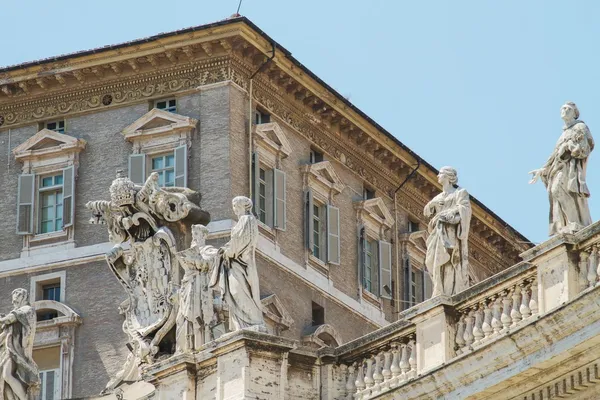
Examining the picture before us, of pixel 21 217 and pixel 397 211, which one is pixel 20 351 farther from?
pixel 397 211

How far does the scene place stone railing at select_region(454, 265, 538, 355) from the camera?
30.9 metres

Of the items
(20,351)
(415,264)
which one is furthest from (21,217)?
(20,351)

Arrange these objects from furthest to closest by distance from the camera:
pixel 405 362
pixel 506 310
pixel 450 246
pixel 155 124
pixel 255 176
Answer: pixel 155 124 → pixel 255 176 → pixel 405 362 → pixel 450 246 → pixel 506 310

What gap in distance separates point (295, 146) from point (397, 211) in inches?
179

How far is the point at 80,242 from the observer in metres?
50.1

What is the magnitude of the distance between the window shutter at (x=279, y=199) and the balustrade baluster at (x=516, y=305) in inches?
746

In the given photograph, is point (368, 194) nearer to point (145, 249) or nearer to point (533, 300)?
point (145, 249)

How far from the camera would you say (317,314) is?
2008 inches

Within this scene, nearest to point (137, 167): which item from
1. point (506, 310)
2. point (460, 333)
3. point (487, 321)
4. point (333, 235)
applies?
point (333, 235)

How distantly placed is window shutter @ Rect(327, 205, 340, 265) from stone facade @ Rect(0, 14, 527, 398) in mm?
197

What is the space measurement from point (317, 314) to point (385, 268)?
3655mm

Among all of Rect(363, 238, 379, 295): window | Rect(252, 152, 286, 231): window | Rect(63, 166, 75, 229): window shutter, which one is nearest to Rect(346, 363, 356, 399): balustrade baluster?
Rect(252, 152, 286, 231): window

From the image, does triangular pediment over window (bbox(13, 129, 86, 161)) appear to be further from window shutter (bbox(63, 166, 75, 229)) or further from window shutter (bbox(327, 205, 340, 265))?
window shutter (bbox(327, 205, 340, 265))

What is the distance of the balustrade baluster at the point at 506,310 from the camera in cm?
3100
